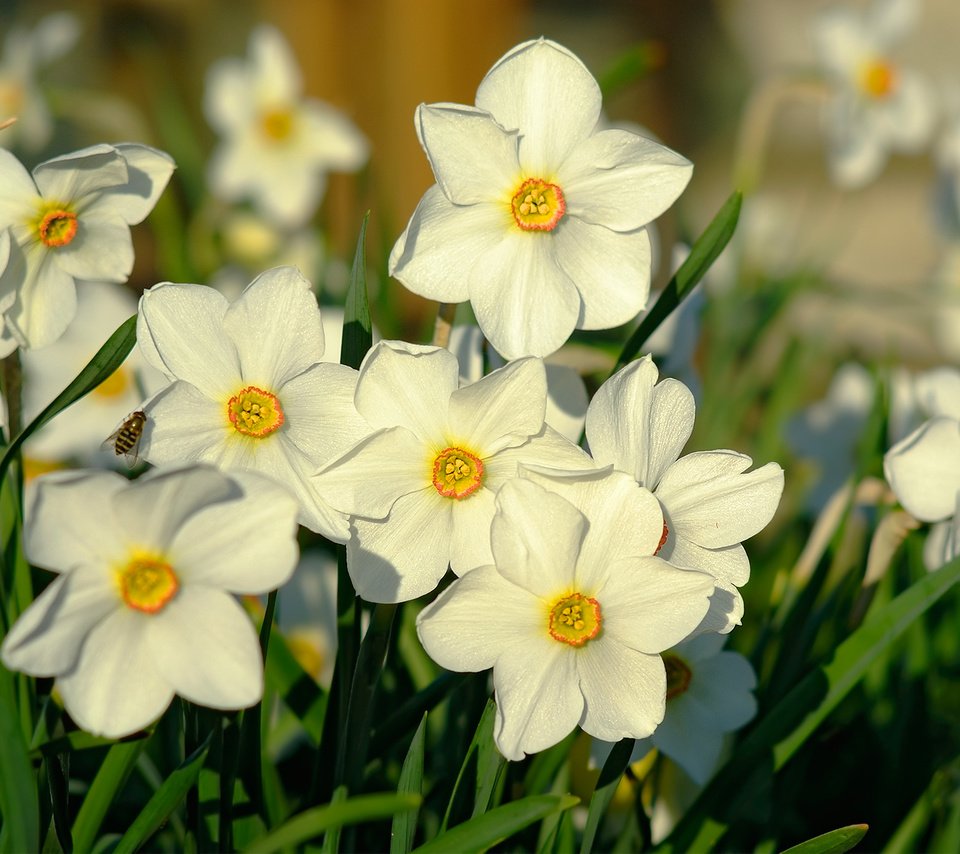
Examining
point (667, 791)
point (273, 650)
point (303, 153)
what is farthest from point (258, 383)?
point (303, 153)

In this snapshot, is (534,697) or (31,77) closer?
(534,697)

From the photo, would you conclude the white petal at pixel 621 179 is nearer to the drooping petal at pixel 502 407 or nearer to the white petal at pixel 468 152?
the white petal at pixel 468 152

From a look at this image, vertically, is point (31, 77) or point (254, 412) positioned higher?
point (254, 412)

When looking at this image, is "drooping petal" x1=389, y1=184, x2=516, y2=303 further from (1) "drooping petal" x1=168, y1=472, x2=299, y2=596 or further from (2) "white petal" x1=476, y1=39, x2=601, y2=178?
(1) "drooping petal" x1=168, y1=472, x2=299, y2=596

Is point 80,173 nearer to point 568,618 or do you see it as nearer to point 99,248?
point 99,248

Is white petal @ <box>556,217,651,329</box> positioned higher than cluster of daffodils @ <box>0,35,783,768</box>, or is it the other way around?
white petal @ <box>556,217,651,329</box>

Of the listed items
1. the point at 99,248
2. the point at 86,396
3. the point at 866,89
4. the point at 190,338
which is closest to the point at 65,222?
the point at 99,248

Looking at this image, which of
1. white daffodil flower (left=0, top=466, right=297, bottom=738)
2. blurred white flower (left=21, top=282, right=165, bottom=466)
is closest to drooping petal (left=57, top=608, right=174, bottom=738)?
white daffodil flower (left=0, top=466, right=297, bottom=738)
